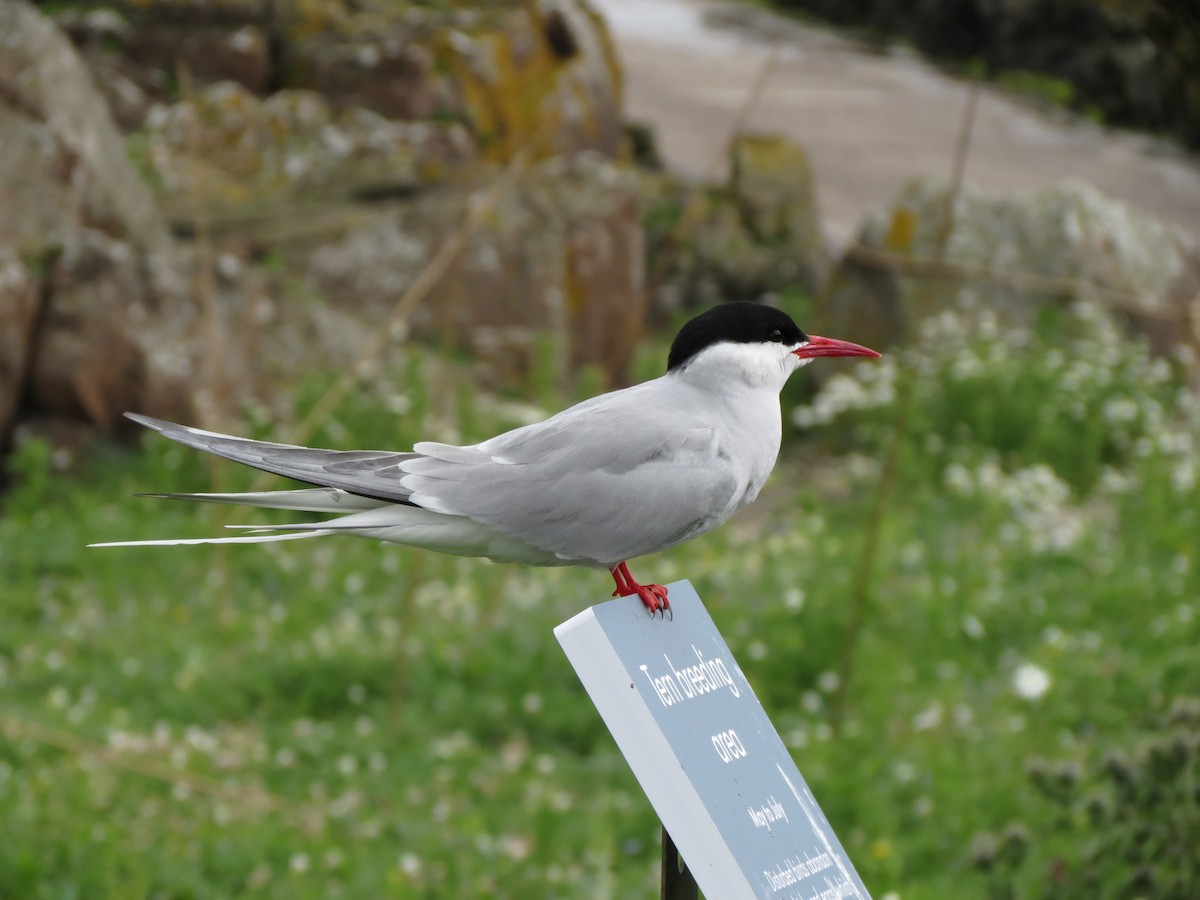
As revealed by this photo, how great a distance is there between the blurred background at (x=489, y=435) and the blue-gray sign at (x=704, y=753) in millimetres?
1442

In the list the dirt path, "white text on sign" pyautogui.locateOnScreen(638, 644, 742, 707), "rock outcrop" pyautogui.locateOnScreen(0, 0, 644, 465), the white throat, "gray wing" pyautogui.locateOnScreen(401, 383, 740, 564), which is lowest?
the dirt path

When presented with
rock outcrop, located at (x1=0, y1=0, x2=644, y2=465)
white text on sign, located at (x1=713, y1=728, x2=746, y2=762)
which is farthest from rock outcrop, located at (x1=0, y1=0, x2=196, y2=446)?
white text on sign, located at (x1=713, y1=728, x2=746, y2=762)

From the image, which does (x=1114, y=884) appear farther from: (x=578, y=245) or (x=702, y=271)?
(x=702, y=271)

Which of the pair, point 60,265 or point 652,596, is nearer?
point 652,596

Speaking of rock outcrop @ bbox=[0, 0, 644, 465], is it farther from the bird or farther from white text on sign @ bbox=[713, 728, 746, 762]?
white text on sign @ bbox=[713, 728, 746, 762]

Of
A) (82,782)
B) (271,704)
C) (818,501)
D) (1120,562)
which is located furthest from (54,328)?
(1120,562)

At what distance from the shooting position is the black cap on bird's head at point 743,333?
6.42 feet

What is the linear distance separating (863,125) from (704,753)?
1230 centimetres

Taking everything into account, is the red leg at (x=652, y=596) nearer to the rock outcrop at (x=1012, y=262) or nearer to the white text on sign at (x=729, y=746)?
the white text on sign at (x=729, y=746)

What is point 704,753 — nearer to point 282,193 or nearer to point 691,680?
point 691,680

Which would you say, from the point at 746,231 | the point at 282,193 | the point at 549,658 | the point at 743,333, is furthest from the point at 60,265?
the point at 743,333

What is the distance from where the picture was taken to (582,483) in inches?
71.9

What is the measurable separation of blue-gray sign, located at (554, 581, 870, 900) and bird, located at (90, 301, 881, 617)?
3.3 inches

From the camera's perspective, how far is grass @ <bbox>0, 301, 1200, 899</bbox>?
3703mm
